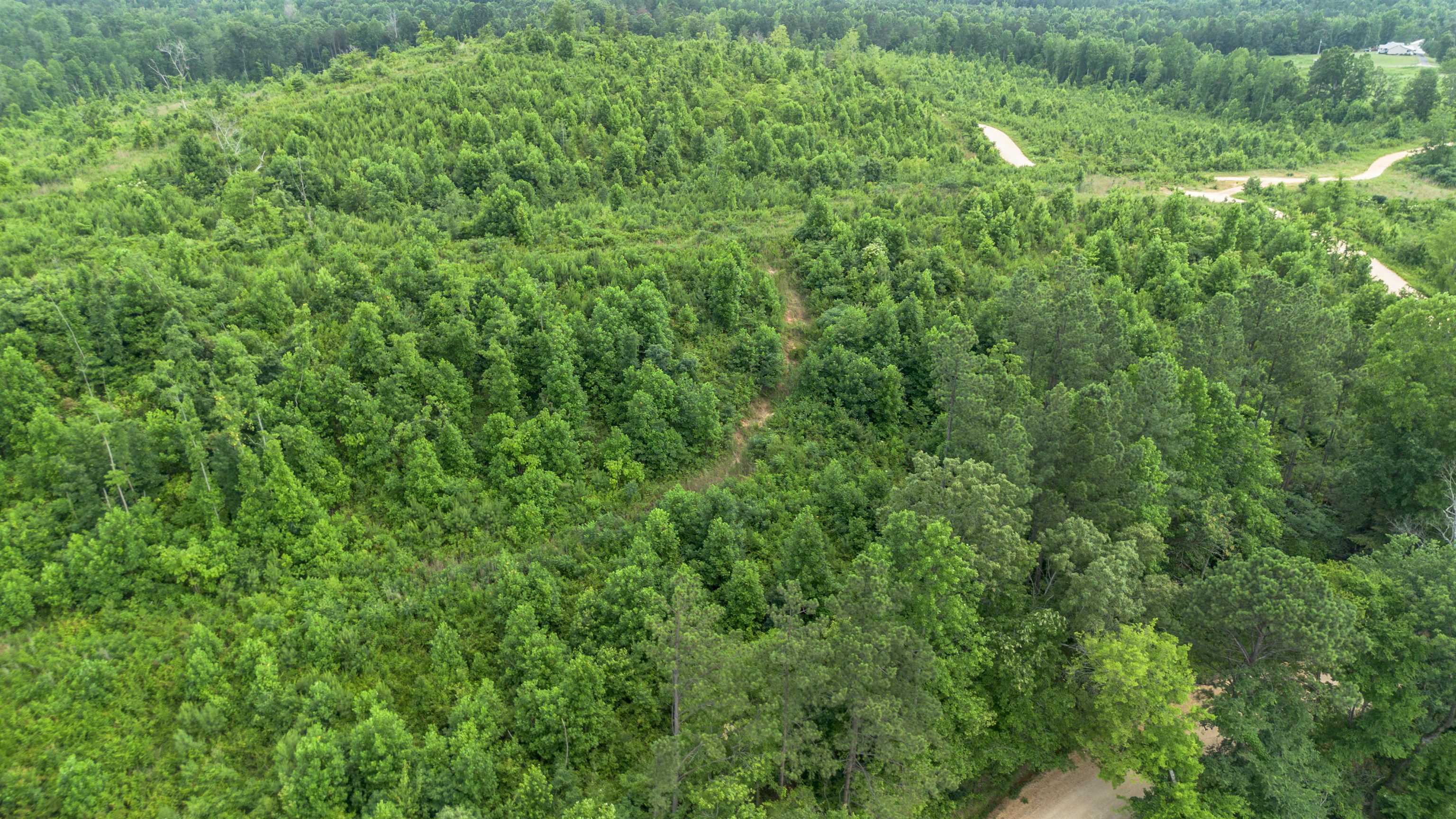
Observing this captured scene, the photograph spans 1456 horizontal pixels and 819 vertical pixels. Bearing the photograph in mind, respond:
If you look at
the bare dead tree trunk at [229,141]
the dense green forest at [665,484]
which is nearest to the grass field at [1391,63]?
the dense green forest at [665,484]

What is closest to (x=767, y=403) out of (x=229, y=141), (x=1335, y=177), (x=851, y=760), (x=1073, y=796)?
(x=851, y=760)

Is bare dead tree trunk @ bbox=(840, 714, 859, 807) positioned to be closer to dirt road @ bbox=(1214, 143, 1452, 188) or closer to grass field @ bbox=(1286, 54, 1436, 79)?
dirt road @ bbox=(1214, 143, 1452, 188)

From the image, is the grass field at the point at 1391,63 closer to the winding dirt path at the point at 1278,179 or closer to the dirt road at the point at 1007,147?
the winding dirt path at the point at 1278,179

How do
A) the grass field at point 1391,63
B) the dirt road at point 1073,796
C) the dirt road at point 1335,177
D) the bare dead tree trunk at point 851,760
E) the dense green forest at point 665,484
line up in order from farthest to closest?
the grass field at point 1391,63 < the dirt road at point 1335,177 < the dirt road at point 1073,796 < the dense green forest at point 665,484 < the bare dead tree trunk at point 851,760

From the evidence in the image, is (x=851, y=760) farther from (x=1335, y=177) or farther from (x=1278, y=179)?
(x=1335, y=177)

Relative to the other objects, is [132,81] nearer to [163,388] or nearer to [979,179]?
[163,388]

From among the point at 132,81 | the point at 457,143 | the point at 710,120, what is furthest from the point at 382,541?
the point at 132,81

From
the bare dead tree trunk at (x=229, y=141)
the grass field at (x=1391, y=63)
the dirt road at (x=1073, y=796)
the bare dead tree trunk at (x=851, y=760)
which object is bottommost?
the dirt road at (x=1073, y=796)
